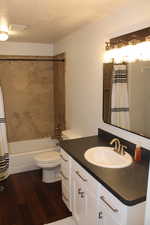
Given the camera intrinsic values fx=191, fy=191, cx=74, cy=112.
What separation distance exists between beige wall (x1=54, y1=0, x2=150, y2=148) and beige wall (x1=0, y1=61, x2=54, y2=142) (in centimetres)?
66

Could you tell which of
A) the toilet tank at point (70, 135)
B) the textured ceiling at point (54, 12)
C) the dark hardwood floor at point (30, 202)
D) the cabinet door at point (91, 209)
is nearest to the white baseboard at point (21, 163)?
the dark hardwood floor at point (30, 202)

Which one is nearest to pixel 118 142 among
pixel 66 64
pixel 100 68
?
pixel 100 68

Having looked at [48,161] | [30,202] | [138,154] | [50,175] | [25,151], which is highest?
[138,154]

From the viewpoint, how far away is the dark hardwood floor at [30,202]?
2268 mm

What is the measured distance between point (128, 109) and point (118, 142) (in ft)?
1.15

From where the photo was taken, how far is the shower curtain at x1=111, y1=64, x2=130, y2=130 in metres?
1.96

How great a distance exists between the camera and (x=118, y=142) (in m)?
1.95

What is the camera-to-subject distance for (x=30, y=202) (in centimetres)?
256

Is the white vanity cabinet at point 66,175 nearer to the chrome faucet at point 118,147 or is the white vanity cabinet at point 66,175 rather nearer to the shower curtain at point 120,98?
the chrome faucet at point 118,147

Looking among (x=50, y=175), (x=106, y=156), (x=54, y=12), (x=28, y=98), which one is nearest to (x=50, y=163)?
(x=50, y=175)

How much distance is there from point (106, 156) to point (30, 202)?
1.31m

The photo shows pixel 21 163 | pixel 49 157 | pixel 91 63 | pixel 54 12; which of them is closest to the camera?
pixel 54 12

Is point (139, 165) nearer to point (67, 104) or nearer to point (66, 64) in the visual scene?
point (67, 104)

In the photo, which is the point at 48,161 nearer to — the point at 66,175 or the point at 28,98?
the point at 66,175
